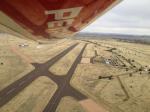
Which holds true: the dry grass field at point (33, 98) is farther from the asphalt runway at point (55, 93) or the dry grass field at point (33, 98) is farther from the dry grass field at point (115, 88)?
the dry grass field at point (115, 88)

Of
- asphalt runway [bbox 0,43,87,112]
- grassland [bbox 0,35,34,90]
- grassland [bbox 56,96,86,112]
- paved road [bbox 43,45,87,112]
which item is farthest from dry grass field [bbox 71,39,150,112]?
grassland [bbox 0,35,34,90]

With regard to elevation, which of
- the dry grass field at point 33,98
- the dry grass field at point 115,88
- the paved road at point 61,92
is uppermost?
the dry grass field at point 33,98

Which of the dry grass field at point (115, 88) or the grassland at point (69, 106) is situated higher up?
the grassland at point (69, 106)

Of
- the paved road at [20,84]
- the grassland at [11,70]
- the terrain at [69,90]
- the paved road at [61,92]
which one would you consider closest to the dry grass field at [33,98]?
the terrain at [69,90]

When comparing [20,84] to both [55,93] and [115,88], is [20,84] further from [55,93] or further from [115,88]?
[115,88]

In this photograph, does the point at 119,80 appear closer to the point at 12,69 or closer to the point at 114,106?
the point at 114,106

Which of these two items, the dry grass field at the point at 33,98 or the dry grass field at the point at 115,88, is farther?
the dry grass field at the point at 115,88

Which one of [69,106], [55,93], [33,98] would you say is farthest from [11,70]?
[69,106]

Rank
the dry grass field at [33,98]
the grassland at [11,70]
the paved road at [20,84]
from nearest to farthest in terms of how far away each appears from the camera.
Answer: the dry grass field at [33,98], the paved road at [20,84], the grassland at [11,70]

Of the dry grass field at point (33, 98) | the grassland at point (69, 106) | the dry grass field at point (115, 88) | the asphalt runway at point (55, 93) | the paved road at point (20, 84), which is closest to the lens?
the dry grass field at point (33, 98)

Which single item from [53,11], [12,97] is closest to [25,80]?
[12,97]

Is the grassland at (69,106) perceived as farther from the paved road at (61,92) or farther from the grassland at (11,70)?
the grassland at (11,70)

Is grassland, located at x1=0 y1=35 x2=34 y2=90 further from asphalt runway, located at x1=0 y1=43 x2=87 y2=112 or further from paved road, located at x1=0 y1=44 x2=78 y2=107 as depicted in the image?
asphalt runway, located at x1=0 y1=43 x2=87 y2=112
